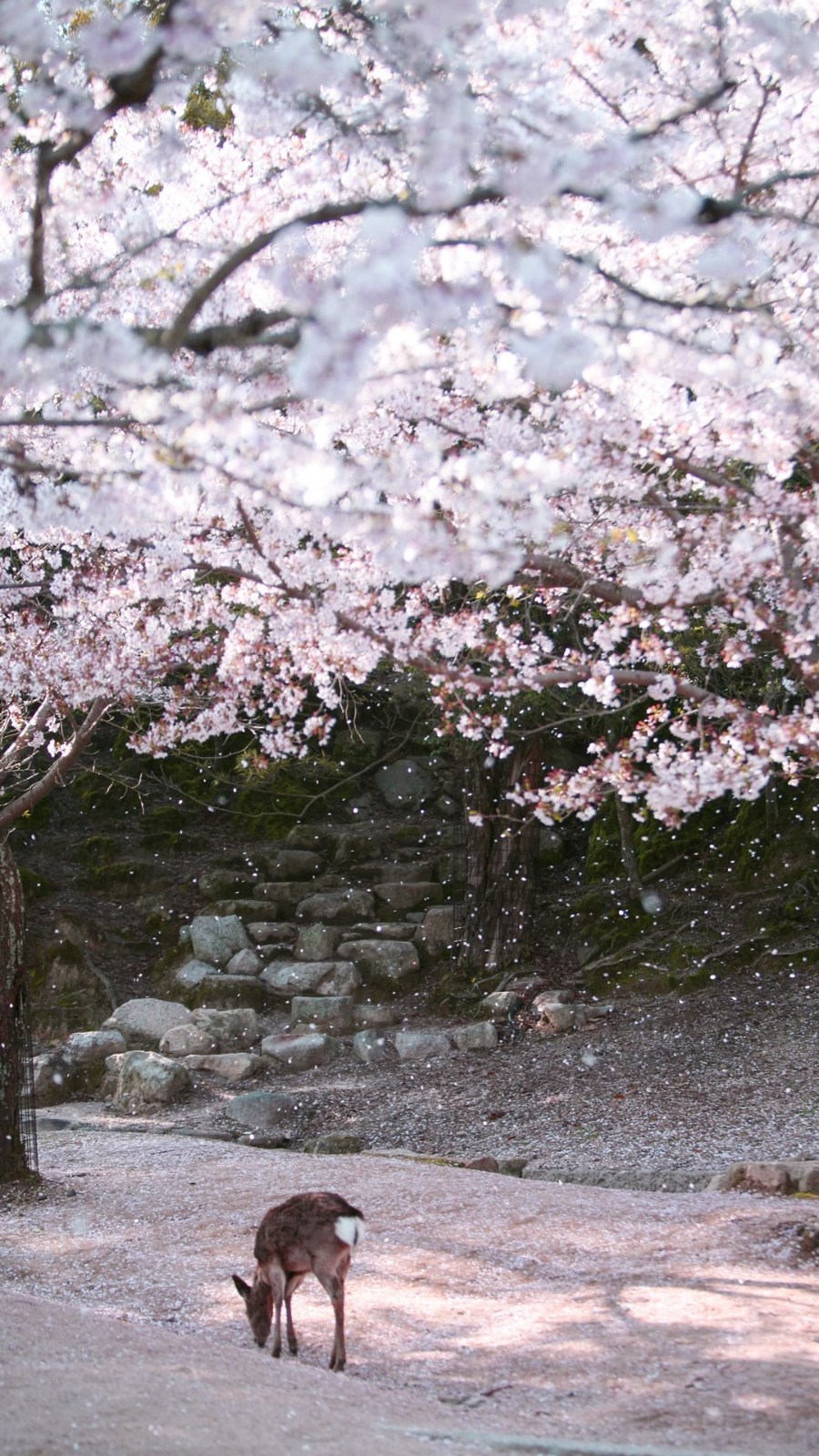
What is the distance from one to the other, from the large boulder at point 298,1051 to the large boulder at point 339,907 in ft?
7.43

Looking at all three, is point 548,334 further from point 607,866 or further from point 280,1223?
point 607,866

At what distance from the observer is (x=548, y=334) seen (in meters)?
2.73

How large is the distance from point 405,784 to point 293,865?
214 centimetres

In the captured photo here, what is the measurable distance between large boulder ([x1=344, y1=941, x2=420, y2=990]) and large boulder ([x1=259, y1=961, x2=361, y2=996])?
11cm

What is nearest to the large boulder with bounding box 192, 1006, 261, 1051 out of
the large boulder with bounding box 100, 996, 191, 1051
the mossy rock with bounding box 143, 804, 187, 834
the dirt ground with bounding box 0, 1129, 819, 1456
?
the large boulder with bounding box 100, 996, 191, 1051

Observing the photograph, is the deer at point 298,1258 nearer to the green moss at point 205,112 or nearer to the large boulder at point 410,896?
the green moss at point 205,112

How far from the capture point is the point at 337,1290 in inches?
144

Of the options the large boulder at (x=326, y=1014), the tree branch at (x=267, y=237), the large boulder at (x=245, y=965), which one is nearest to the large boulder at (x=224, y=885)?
the large boulder at (x=245, y=965)

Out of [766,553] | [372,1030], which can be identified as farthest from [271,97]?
[372,1030]

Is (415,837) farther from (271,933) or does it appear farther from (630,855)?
(630,855)

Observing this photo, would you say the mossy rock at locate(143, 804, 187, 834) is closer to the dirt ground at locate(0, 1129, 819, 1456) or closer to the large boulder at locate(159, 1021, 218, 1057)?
the large boulder at locate(159, 1021, 218, 1057)

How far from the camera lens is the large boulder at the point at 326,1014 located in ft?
32.4

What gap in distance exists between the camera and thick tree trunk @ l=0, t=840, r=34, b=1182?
20.1 ft

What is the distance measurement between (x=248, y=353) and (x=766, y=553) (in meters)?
1.91
